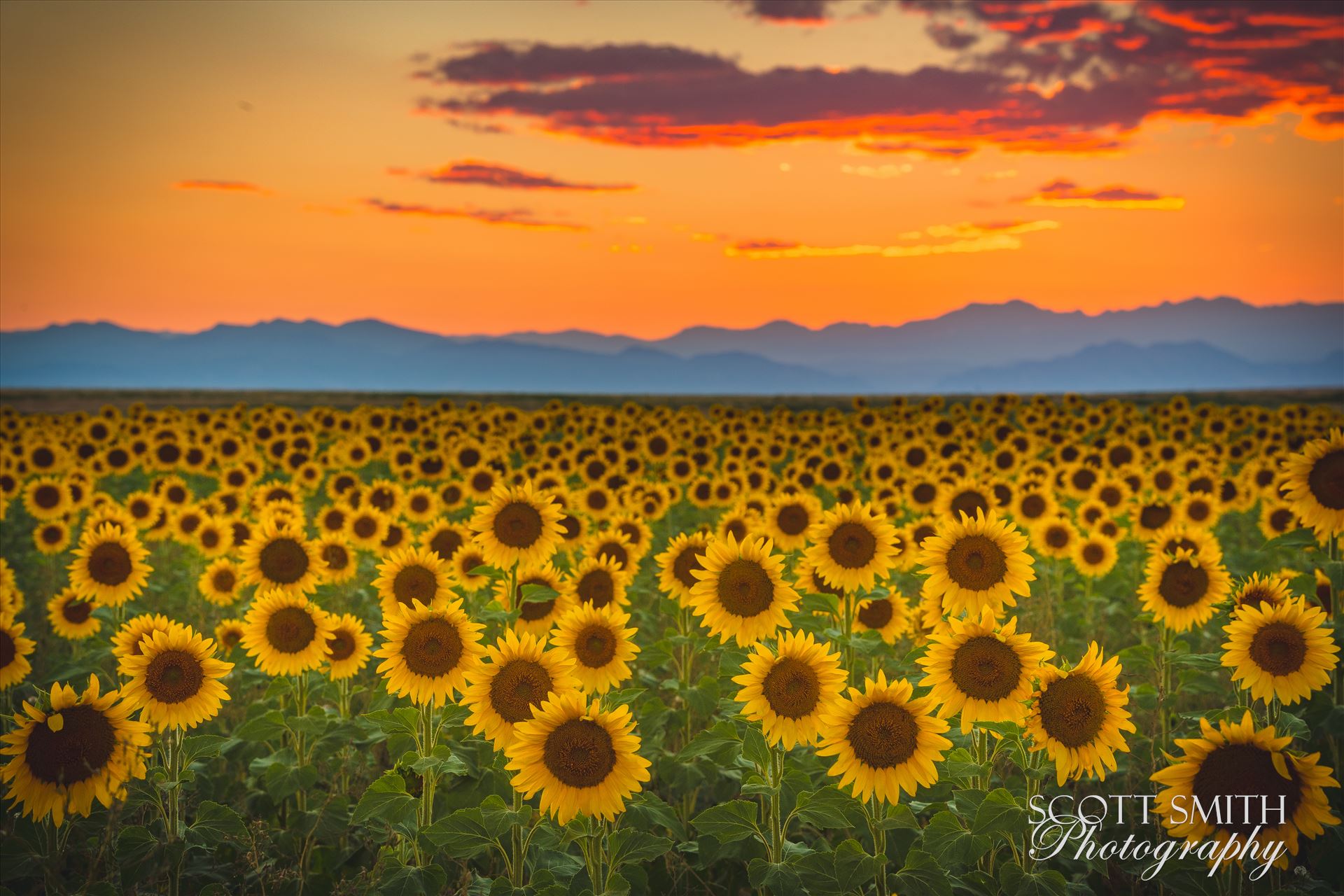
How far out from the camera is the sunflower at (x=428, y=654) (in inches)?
250

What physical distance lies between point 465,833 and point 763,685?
194 cm

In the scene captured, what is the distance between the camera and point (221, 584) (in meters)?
11.0

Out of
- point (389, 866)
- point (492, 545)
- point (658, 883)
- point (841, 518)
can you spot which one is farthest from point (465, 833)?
point (841, 518)

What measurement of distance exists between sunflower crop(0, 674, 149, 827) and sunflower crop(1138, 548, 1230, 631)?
8.91 meters

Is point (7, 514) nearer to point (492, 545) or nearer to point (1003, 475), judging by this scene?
point (492, 545)

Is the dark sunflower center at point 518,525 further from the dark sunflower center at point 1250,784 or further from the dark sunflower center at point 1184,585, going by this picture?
the dark sunflower center at point 1184,585

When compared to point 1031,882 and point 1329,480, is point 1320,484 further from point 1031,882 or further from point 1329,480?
point 1031,882

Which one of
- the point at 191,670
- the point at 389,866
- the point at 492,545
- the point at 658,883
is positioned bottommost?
the point at 658,883

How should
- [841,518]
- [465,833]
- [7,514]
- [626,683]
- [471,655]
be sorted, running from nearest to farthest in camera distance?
[465,833], [471,655], [841,518], [626,683], [7,514]

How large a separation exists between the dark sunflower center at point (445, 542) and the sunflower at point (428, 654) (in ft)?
12.3

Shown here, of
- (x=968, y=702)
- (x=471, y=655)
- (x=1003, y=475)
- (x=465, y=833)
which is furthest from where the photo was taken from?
(x=1003, y=475)

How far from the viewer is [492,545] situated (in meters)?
8.16

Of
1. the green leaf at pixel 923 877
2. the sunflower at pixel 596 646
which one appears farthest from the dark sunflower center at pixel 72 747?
the green leaf at pixel 923 877

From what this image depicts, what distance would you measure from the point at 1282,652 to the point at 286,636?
7319 millimetres
